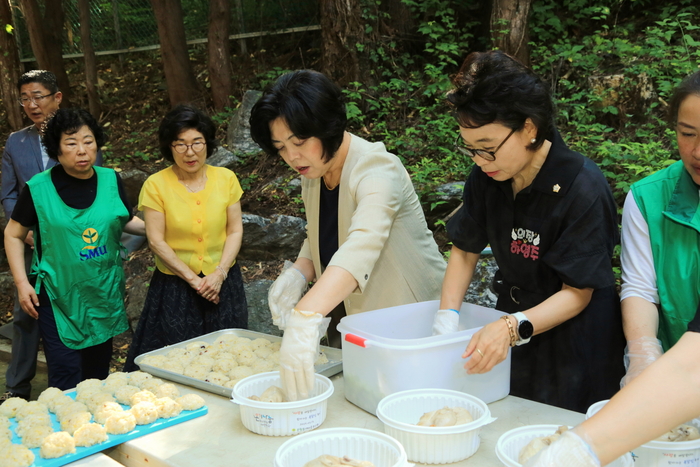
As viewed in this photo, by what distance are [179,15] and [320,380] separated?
23.0ft

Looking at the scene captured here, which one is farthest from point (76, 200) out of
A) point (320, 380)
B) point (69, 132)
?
point (320, 380)

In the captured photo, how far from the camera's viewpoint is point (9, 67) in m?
6.87

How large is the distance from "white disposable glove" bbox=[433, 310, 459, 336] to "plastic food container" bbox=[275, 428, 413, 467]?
623 millimetres

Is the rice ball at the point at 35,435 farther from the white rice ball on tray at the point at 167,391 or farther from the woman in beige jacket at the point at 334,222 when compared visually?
the woman in beige jacket at the point at 334,222

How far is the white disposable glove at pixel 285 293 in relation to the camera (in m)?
2.31

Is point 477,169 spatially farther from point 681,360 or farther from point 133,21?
point 133,21

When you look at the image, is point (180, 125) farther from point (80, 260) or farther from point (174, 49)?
point (174, 49)

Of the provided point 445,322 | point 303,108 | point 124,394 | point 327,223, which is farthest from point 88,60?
point 445,322

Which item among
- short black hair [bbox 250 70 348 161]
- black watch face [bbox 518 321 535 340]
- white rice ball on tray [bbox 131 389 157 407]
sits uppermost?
short black hair [bbox 250 70 348 161]

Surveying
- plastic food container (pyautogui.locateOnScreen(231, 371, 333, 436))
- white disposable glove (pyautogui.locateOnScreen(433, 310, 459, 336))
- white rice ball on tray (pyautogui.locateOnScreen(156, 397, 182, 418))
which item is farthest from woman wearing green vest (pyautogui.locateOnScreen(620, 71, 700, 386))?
white rice ball on tray (pyautogui.locateOnScreen(156, 397, 182, 418))

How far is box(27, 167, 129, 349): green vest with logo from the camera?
310 centimetres

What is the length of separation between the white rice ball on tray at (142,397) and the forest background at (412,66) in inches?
127

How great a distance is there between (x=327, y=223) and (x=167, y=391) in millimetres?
899

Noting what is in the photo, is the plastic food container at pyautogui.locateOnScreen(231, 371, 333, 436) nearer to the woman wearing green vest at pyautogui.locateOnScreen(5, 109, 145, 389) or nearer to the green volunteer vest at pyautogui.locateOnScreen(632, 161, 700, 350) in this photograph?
the green volunteer vest at pyautogui.locateOnScreen(632, 161, 700, 350)
